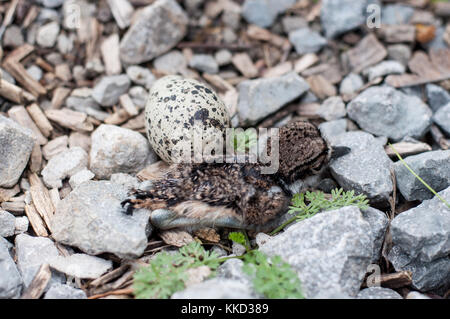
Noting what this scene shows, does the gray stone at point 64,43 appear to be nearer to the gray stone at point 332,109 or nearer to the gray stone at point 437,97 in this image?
the gray stone at point 332,109

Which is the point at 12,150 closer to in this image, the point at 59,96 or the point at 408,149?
the point at 59,96

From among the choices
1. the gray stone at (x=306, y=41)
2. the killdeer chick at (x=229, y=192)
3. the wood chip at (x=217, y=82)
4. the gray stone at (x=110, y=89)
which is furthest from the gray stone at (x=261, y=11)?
the killdeer chick at (x=229, y=192)

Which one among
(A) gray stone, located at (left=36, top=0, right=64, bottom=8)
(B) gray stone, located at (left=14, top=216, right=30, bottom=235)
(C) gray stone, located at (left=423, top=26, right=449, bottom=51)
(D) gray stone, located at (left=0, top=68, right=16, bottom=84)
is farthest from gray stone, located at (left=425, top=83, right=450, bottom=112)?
(D) gray stone, located at (left=0, top=68, right=16, bottom=84)

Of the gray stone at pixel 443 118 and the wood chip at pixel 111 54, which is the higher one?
the wood chip at pixel 111 54

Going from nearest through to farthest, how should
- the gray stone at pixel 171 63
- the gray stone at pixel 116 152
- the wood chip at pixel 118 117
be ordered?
1. the gray stone at pixel 116 152
2. the wood chip at pixel 118 117
3. the gray stone at pixel 171 63

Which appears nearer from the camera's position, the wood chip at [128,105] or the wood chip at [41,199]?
the wood chip at [41,199]
